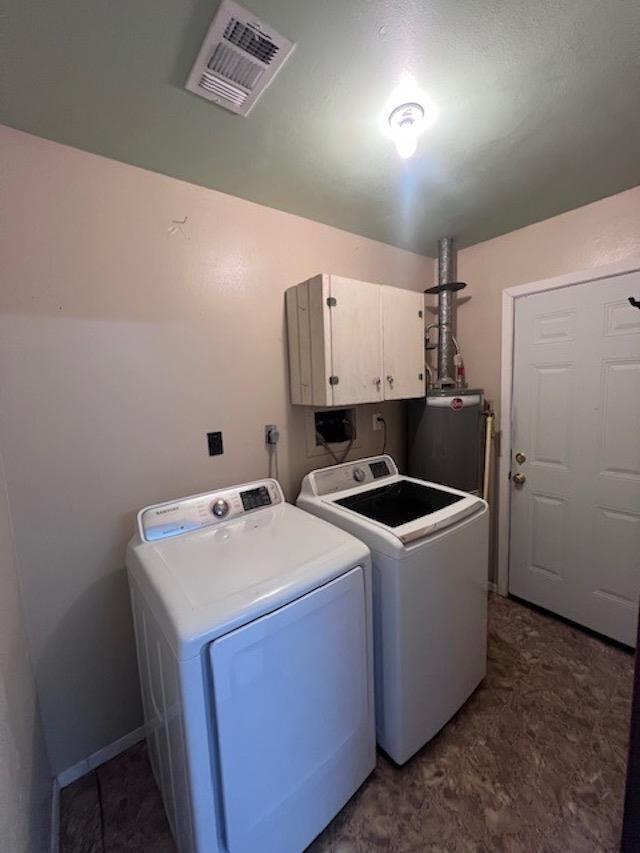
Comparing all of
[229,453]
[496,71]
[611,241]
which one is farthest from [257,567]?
[611,241]

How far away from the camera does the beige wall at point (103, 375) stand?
48.7 inches

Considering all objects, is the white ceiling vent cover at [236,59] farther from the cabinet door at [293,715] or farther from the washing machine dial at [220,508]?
the cabinet door at [293,715]

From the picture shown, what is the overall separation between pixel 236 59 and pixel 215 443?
137cm

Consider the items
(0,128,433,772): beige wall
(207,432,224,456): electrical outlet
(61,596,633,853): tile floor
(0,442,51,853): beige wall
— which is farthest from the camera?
→ (207,432,224,456): electrical outlet

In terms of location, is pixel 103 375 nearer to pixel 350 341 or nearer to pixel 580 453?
pixel 350 341

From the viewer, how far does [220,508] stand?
1.48m

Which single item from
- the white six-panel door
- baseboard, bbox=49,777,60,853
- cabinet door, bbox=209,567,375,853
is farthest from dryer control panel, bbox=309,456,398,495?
baseboard, bbox=49,777,60,853

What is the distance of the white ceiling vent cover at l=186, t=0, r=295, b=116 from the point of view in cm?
88

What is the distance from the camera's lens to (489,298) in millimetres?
2283

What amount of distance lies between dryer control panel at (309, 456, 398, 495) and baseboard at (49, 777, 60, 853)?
1.50 metres

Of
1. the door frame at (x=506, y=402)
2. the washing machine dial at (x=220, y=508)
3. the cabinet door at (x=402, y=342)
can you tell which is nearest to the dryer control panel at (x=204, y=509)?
the washing machine dial at (x=220, y=508)

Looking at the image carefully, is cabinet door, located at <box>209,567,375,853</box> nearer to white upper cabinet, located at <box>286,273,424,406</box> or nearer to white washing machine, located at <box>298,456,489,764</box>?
white washing machine, located at <box>298,456,489,764</box>

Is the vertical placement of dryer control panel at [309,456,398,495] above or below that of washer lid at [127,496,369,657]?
above

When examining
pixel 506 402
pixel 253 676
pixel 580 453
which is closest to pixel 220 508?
pixel 253 676
